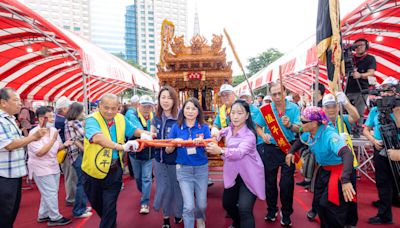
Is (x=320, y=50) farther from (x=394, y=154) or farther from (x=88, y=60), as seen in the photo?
(x=88, y=60)

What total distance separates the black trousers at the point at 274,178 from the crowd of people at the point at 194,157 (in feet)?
0.05

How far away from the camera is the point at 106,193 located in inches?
105

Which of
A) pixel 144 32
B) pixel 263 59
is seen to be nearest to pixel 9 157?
pixel 263 59

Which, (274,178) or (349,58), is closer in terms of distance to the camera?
(274,178)

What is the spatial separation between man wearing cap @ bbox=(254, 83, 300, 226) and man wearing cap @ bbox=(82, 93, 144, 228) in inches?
77.9

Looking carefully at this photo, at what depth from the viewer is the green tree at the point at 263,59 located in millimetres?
34031

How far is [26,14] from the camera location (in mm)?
4895

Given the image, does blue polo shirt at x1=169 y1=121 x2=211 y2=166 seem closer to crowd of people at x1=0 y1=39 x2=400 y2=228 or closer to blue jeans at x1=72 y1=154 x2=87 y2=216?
crowd of people at x1=0 y1=39 x2=400 y2=228

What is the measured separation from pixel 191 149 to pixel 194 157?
15cm

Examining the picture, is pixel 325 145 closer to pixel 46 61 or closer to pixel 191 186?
pixel 191 186

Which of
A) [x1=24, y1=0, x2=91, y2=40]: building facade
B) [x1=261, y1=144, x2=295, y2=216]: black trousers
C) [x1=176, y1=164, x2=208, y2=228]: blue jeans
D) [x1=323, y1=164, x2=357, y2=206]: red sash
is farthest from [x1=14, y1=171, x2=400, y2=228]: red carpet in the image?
[x1=24, y1=0, x2=91, y2=40]: building facade

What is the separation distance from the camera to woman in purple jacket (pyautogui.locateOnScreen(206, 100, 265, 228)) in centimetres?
258

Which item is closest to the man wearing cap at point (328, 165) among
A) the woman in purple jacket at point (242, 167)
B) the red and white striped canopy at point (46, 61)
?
the woman in purple jacket at point (242, 167)

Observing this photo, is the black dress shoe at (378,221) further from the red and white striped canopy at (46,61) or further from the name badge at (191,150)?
the red and white striped canopy at (46,61)
